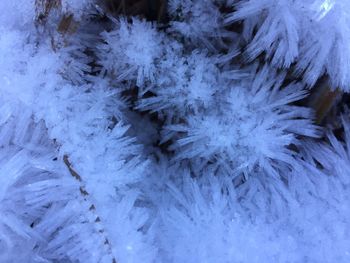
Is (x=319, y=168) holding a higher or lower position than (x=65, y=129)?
higher

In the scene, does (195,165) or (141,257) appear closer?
(141,257)

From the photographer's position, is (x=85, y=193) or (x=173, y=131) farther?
(x=173, y=131)

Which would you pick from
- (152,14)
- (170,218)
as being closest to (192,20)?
(152,14)

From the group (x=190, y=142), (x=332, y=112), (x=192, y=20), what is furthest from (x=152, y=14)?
(x=332, y=112)

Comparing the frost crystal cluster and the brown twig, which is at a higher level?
the frost crystal cluster

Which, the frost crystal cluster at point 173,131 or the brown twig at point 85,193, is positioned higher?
the frost crystal cluster at point 173,131

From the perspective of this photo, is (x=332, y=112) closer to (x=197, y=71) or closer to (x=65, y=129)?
(x=197, y=71)
